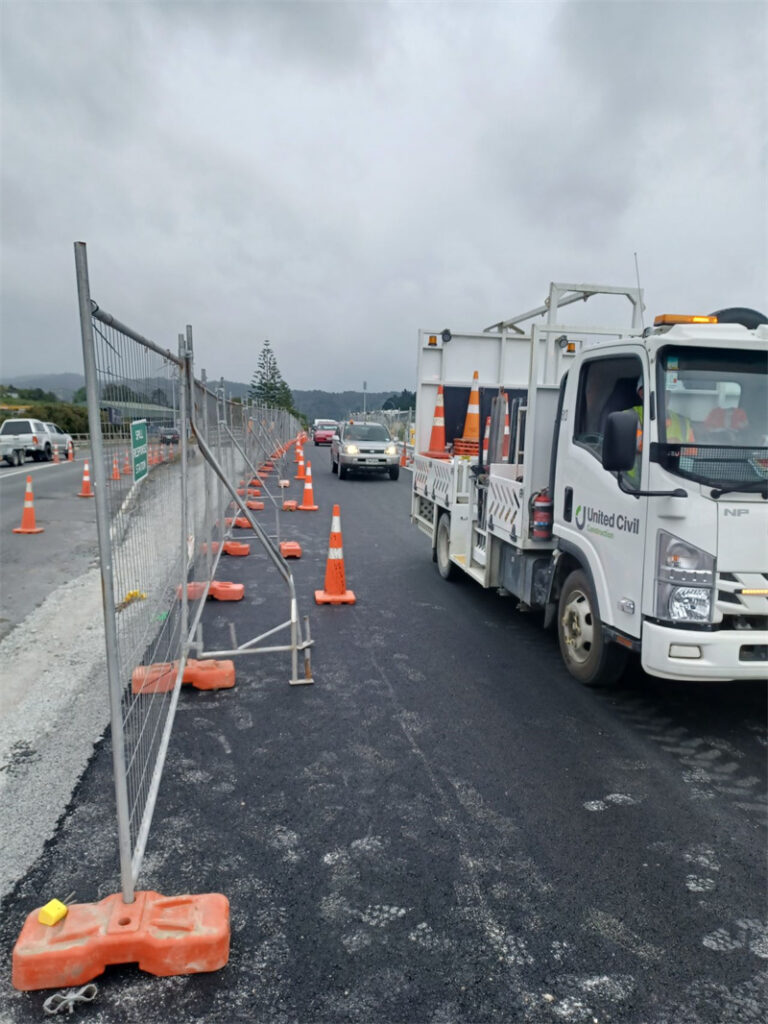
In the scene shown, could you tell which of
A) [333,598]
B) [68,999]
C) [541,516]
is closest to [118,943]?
[68,999]

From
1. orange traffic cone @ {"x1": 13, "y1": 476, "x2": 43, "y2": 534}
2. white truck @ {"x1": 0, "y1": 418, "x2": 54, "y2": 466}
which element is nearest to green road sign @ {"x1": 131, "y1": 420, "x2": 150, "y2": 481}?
orange traffic cone @ {"x1": 13, "y1": 476, "x2": 43, "y2": 534}

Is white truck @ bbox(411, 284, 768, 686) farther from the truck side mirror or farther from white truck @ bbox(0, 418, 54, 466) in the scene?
white truck @ bbox(0, 418, 54, 466)

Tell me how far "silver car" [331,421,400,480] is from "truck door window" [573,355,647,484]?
54.4 ft

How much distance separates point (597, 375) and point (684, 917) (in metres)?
3.62

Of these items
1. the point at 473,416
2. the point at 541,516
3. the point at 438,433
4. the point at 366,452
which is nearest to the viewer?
the point at 541,516

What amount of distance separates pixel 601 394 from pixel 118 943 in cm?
449

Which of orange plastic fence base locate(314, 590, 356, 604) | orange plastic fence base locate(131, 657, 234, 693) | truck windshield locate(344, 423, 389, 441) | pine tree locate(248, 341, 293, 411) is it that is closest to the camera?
orange plastic fence base locate(131, 657, 234, 693)

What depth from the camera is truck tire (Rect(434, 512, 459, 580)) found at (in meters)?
8.81

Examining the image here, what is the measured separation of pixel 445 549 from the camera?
8.96 m

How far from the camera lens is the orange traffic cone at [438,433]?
32.5 feet

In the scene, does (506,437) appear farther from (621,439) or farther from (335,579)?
(621,439)

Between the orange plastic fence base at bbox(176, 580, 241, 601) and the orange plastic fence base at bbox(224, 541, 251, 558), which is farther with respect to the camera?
the orange plastic fence base at bbox(224, 541, 251, 558)

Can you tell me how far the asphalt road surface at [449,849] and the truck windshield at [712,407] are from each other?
1.89 m

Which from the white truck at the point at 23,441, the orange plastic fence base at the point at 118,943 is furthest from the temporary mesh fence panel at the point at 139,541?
the white truck at the point at 23,441
